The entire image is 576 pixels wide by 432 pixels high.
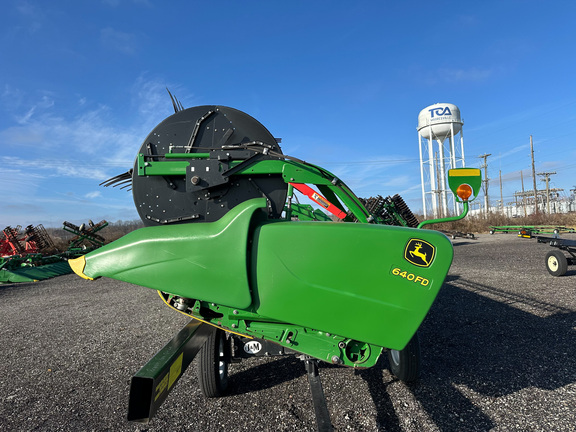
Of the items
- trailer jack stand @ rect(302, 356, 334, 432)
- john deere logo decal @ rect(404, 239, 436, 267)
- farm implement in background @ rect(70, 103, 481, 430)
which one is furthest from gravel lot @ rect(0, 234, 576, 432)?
john deere logo decal @ rect(404, 239, 436, 267)

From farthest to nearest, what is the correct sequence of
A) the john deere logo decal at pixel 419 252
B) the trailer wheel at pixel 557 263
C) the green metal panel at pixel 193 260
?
1. the trailer wheel at pixel 557 263
2. the green metal panel at pixel 193 260
3. the john deere logo decal at pixel 419 252

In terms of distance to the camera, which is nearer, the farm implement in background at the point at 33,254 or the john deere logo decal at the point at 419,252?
the john deere logo decal at the point at 419,252

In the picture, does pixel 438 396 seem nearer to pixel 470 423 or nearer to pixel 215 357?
pixel 470 423

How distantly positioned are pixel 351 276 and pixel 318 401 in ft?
2.76

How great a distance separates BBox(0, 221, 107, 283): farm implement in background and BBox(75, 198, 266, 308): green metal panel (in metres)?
14.4

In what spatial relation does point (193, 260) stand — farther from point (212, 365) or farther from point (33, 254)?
point (33, 254)

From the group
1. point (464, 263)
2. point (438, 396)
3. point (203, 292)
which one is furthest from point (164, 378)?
point (464, 263)

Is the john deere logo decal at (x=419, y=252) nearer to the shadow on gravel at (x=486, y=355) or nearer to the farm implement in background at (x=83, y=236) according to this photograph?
the shadow on gravel at (x=486, y=355)

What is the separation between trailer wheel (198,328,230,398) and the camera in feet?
Answer: 9.37

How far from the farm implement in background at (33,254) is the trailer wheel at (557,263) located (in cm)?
1679

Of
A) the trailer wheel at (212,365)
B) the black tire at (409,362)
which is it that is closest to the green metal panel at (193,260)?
the trailer wheel at (212,365)

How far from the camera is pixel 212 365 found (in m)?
2.85

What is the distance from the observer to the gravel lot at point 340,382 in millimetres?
2584

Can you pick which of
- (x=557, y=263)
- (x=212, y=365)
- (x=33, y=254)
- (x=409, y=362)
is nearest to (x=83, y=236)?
(x=33, y=254)
